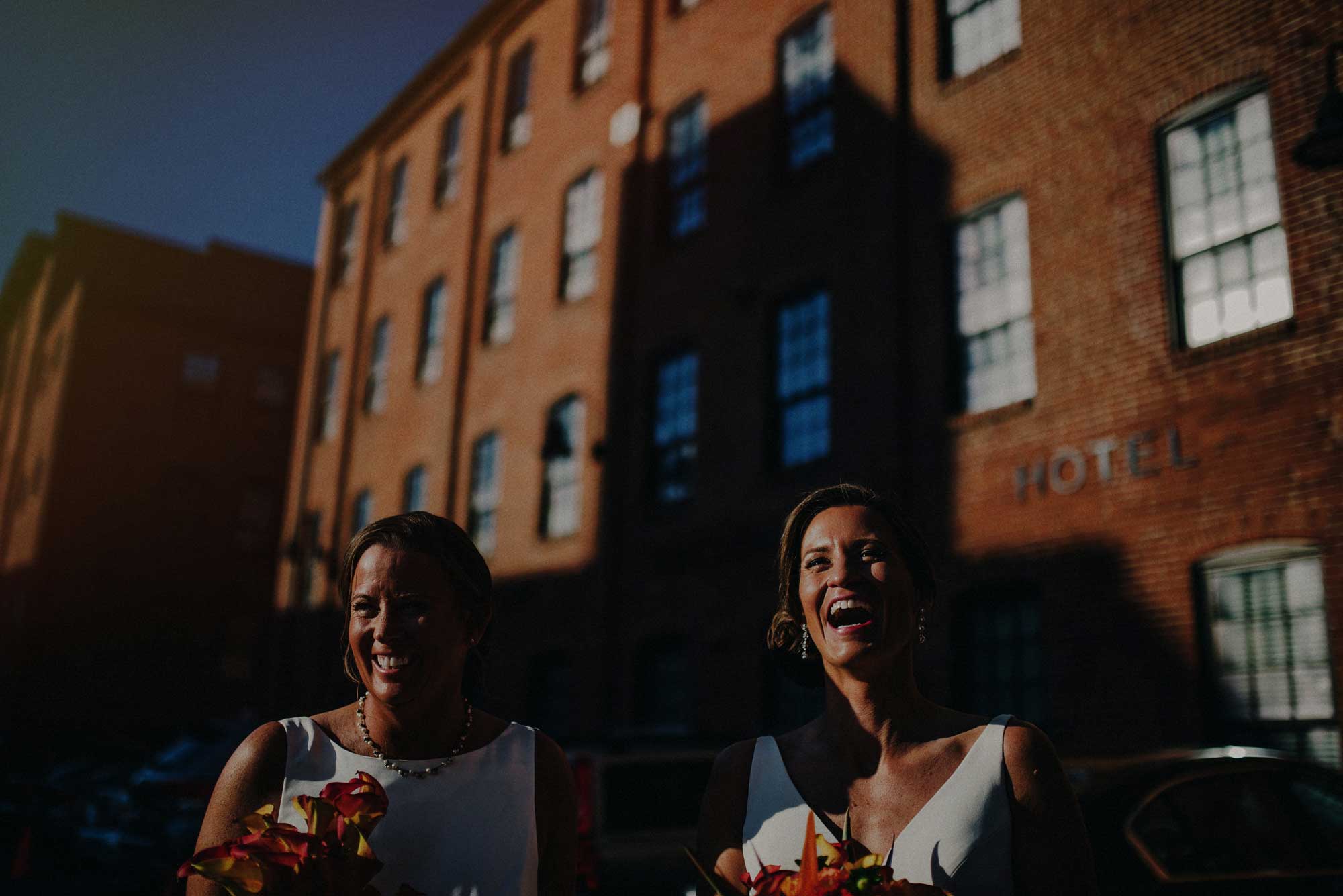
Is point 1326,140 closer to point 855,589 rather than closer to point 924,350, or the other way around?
point 924,350

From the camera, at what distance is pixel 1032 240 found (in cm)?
1151

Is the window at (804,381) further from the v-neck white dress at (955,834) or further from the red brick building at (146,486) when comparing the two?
the red brick building at (146,486)

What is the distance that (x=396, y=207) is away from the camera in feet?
87.5

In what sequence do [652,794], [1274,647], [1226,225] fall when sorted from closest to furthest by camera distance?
[652,794], [1274,647], [1226,225]

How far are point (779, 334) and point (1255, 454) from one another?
6480mm

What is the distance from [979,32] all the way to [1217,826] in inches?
393

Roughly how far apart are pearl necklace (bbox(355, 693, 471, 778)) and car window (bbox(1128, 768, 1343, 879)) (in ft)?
11.4

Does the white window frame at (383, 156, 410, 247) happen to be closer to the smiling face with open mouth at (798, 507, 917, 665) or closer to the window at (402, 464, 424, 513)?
the window at (402, 464, 424, 513)

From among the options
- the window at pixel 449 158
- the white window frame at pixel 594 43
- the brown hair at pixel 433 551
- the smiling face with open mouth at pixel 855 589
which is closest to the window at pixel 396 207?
the window at pixel 449 158

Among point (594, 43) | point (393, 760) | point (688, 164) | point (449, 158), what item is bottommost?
point (393, 760)

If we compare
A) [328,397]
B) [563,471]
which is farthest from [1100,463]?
[328,397]

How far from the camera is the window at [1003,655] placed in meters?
11.0

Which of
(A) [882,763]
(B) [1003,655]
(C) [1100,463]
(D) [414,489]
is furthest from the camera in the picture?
(D) [414,489]

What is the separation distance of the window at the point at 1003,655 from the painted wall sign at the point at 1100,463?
3.47 ft
